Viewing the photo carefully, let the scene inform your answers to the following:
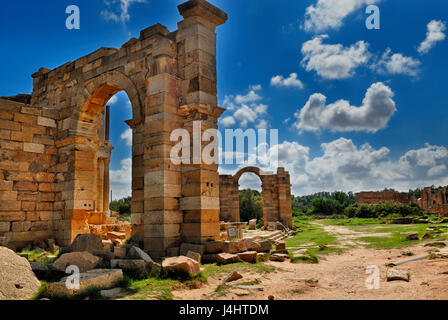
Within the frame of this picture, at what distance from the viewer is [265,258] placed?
8.12m

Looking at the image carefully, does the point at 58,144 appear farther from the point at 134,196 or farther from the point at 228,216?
the point at 228,216

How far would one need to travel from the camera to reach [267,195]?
80.1ft

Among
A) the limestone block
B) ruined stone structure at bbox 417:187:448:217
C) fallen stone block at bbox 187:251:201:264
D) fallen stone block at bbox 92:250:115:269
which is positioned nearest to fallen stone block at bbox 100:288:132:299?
fallen stone block at bbox 92:250:115:269

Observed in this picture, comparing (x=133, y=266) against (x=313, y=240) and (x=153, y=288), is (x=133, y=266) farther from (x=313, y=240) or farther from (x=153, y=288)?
(x=313, y=240)

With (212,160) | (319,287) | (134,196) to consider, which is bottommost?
(319,287)

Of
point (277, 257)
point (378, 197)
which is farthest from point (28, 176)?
point (378, 197)

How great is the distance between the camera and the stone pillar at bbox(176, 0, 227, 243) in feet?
26.2

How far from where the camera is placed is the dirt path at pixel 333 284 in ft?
16.0

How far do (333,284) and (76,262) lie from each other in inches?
173

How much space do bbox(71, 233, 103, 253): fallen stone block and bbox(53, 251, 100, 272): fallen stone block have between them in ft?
3.75

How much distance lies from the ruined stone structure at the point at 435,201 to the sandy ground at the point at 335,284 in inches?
1087

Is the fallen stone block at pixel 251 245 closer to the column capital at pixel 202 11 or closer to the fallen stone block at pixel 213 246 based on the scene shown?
the fallen stone block at pixel 213 246
